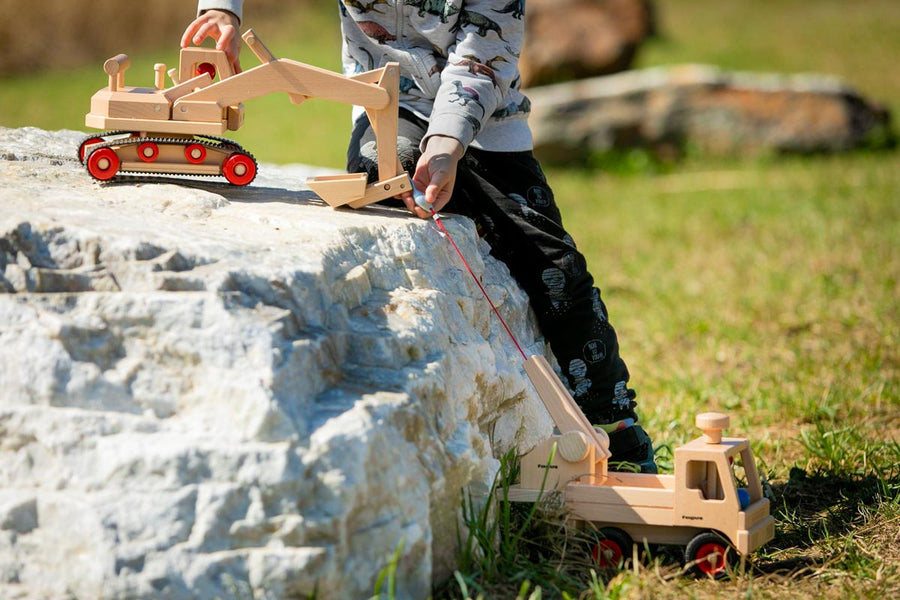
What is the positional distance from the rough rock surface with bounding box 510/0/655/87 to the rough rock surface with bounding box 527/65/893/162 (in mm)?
936

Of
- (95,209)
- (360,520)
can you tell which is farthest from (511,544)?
(95,209)

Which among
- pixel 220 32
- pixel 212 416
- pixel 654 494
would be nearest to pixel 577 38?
pixel 220 32

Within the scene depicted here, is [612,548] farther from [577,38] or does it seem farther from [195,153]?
[577,38]

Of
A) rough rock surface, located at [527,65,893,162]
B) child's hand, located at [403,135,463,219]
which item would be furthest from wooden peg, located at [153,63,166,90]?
rough rock surface, located at [527,65,893,162]

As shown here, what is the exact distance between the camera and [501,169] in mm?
2451

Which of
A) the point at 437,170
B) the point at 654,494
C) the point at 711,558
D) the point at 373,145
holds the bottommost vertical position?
the point at 711,558

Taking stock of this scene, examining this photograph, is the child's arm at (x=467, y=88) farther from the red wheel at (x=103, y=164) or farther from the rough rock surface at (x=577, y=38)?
the rough rock surface at (x=577, y=38)

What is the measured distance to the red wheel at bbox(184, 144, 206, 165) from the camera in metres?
2.07

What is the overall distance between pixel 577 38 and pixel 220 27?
667 cm

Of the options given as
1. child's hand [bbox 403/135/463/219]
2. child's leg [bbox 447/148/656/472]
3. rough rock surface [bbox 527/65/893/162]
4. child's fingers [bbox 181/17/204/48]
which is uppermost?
rough rock surface [bbox 527/65/893/162]

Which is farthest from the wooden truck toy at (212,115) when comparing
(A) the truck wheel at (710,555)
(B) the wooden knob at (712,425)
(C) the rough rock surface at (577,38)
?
(C) the rough rock surface at (577,38)

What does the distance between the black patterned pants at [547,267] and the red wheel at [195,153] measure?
0.39m

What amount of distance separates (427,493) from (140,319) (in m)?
0.54

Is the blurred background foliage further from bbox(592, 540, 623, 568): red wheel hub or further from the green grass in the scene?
bbox(592, 540, 623, 568): red wheel hub
